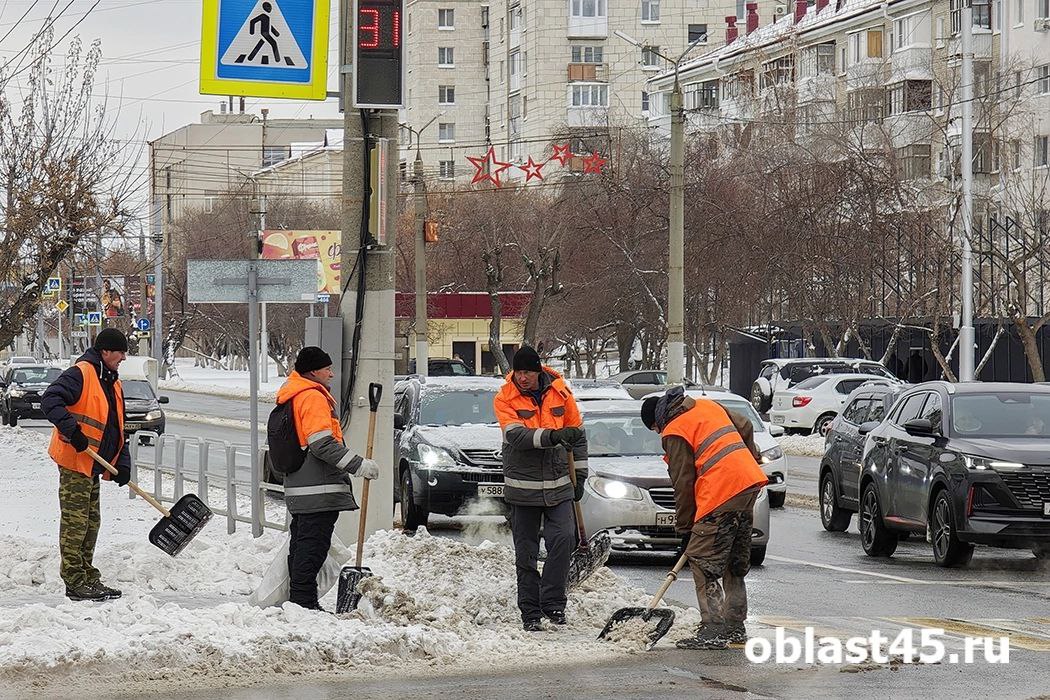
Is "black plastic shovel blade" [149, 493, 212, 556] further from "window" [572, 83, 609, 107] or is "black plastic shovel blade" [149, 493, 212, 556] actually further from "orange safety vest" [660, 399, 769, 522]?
"window" [572, 83, 609, 107]

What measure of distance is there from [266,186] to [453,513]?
108 metres

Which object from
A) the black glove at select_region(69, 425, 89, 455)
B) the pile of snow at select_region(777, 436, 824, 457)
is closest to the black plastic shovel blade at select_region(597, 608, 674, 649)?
the black glove at select_region(69, 425, 89, 455)

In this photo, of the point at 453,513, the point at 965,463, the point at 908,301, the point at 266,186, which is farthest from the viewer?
the point at 266,186

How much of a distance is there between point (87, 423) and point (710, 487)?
4358 mm

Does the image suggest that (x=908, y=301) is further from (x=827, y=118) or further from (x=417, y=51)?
(x=417, y=51)

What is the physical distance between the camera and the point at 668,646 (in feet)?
34.0

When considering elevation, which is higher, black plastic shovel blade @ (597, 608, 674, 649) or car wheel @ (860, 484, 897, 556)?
black plastic shovel blade @ (597, 608, 674, 649)

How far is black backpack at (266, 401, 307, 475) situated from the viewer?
35.4 feet

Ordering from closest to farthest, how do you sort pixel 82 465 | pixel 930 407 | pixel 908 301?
pixel 82 465
pixel 930 407
pixel 908 301

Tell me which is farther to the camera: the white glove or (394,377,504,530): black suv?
(394,377,504,530): black suv

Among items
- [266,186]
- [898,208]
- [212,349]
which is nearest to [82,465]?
[898,208]

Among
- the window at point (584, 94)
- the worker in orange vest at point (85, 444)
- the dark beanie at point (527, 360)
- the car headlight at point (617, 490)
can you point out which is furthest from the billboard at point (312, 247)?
the dark beanie at point (527, 360)

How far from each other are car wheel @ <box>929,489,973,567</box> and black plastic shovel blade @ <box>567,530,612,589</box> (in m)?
4.55

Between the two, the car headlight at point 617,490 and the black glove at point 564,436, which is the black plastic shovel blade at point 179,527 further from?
the car headlight at point 617,490
